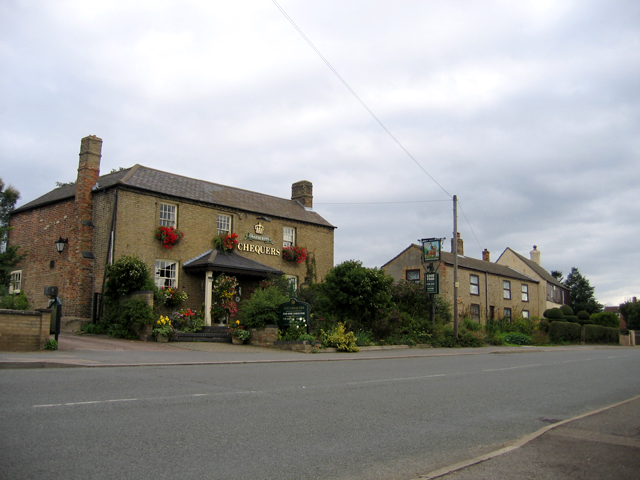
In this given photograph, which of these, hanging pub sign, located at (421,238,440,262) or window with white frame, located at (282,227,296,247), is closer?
hanging pub sign, located at (421,238,440,262)

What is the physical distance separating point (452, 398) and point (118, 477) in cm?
648

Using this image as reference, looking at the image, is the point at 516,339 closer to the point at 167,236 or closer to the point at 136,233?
the point at 167,236

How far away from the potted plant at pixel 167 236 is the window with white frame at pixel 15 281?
801cm

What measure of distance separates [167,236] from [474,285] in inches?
952

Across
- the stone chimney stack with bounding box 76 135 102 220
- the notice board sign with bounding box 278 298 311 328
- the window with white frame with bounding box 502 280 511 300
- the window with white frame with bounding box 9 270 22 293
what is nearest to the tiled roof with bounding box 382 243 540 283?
the window with white frame with bounding box 502 280 511 300

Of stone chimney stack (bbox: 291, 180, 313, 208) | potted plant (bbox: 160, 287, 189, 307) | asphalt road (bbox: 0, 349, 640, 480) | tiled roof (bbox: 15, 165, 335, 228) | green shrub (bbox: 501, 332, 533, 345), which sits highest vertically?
stone chimney stack (bbox: 291, 180, 313, 208)

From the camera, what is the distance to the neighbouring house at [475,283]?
37144mm

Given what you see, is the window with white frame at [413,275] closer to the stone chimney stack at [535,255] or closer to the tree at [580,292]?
the stone chimney stack at [535,255]

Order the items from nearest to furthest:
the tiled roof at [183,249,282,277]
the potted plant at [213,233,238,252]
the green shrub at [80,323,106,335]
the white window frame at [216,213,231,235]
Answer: the green shrub at [80,323,106,335] → the tiled roof at [183,249,282,277] → the potted plant at [213,233,238,252] → the white window frame at [216,213,231,235]

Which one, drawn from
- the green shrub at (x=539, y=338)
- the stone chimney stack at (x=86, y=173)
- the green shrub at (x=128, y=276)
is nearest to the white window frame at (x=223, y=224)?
the green shrub at (x=128, y=276)

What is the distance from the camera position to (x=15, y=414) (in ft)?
20.7

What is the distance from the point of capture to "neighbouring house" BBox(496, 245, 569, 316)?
4803 cm

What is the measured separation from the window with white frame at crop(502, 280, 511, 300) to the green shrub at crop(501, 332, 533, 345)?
28.2ft

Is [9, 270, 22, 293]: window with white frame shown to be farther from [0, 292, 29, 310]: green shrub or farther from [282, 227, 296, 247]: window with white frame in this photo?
[282, 227, 296, 247]: window with white frame
